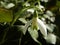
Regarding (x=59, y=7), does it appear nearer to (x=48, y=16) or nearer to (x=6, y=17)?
(x=48, y=16)

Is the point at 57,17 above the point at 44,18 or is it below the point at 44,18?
below

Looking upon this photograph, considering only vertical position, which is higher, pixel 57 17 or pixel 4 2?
pixel 4 2

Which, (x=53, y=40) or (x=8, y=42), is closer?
(x=8, y=42)

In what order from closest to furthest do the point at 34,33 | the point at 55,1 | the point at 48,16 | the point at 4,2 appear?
the point at 34,33, the point at 4,2, the point at 48,16, the point at 55,1

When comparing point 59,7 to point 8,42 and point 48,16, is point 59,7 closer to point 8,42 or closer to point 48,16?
point 48,16

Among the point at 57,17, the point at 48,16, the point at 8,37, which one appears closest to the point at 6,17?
the point at 8,37

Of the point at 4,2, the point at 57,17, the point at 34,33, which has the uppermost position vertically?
the point at 4,2

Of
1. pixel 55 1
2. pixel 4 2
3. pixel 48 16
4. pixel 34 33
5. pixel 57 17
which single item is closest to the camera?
pixel 34 33

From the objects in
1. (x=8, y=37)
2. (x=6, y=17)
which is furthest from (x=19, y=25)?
(x=6, y=17)

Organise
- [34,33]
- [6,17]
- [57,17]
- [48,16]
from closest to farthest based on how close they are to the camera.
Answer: [6,17]
[34,33]
[48,16]
[57,17]
